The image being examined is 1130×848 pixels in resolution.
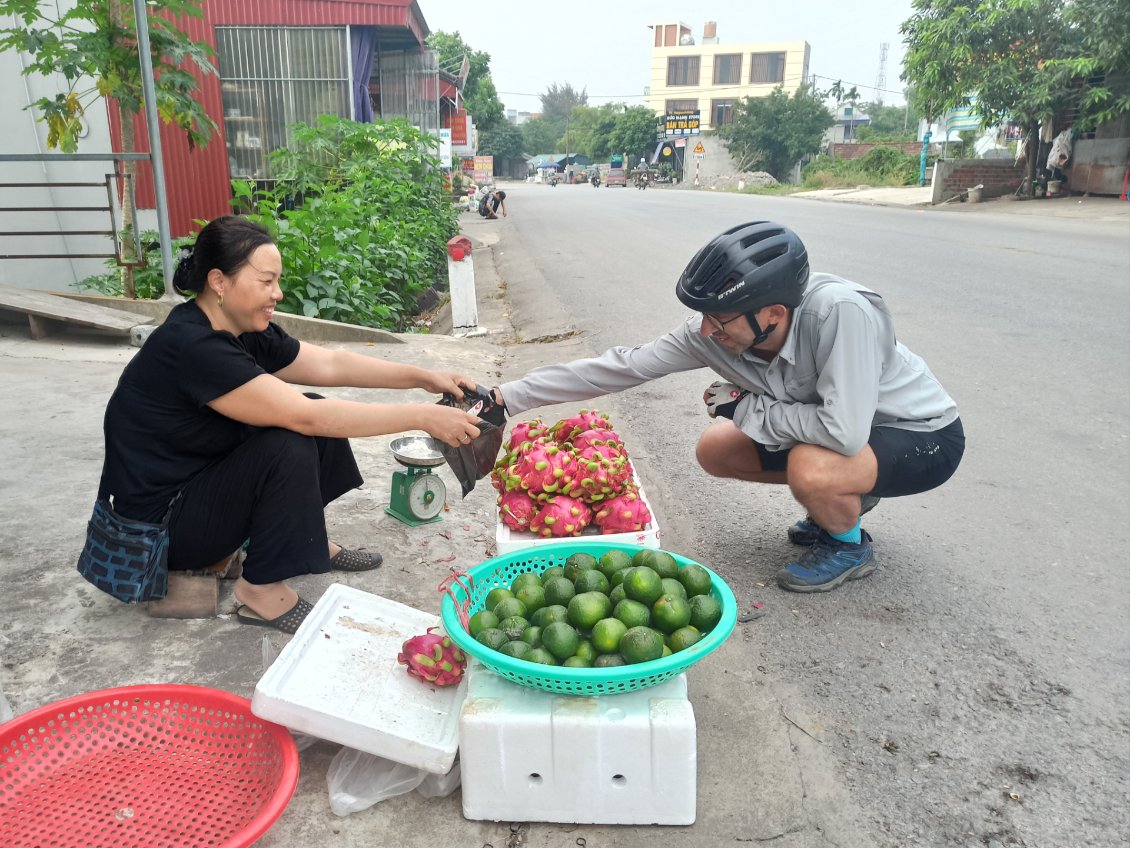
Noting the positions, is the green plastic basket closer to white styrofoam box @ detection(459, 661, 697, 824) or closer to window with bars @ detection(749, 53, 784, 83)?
white styrofoam box @ detection(459, 661, 697, 824)

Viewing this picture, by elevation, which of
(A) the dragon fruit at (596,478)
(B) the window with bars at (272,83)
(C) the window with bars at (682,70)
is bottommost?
(A) the dragon fruit at (596,478)

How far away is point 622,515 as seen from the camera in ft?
8.91

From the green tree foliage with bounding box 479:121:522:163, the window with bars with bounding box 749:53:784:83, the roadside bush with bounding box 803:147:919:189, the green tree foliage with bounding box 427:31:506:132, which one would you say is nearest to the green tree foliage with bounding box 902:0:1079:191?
the roadside bush with bounding box 803:147:919:189

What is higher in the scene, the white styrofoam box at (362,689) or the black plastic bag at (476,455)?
the black plastic bag at (476,455)

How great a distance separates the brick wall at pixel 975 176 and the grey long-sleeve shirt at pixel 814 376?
77.9 ft

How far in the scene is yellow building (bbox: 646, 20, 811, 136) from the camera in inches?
3652

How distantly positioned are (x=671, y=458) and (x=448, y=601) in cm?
264

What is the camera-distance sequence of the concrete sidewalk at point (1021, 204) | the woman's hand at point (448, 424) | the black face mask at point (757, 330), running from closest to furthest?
the woman's hand at point (448, 424) < the black face mask at point (757, 330) < the concrete sidewalk at point (1021, 204)

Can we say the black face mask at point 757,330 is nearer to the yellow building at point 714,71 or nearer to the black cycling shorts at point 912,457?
the black cycling shorts at point 912,457

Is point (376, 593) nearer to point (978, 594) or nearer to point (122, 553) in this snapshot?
point (122, 553)

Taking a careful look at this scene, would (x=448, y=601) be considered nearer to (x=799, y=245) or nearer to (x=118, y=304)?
(x=799, y=245)

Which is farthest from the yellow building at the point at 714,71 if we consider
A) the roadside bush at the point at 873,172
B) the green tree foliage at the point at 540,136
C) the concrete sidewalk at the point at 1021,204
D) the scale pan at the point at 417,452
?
the scale pan at the point at 417,452

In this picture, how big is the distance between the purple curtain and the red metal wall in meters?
0.38

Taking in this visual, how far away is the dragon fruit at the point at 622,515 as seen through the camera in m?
2.72
